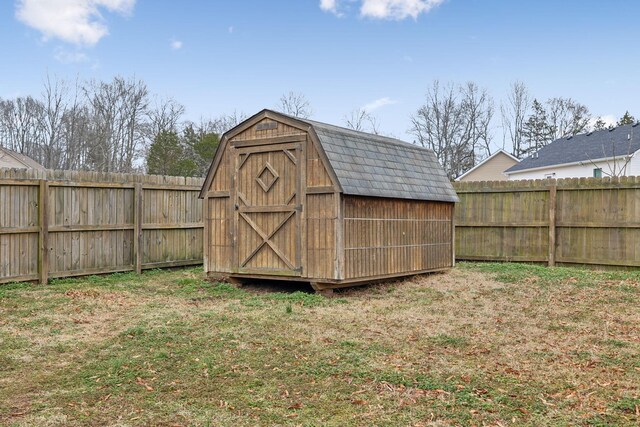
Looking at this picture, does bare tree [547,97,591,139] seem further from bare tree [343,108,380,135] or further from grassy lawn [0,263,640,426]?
grassy lawn [0,263,640,426]

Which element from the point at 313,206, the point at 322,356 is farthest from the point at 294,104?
the point at 322,356

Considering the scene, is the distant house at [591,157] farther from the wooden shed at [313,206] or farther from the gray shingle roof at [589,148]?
the wooden shed at [313,206]

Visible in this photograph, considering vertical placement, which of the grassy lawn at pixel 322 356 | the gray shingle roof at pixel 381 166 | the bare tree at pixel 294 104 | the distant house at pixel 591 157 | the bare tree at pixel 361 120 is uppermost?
the bare tree at pixel 294 104

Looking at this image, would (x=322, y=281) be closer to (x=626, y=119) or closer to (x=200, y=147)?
(x=200, y=147)

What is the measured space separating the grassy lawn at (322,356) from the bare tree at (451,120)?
30.3 m

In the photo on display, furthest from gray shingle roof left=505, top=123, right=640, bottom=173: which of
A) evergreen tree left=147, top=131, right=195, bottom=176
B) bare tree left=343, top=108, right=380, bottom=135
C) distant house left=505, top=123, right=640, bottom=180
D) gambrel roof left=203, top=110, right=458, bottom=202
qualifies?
evergreen tree left=147, top=131, right=195, bottom=176

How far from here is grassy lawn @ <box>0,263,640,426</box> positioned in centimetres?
419

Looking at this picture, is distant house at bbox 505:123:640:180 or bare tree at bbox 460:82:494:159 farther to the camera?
bare tree at bbox 460:82:494:159

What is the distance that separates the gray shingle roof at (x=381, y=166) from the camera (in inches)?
368

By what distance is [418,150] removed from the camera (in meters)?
12.0

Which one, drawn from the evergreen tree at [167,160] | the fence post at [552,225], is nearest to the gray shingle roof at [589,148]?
the fence post at [552,225]

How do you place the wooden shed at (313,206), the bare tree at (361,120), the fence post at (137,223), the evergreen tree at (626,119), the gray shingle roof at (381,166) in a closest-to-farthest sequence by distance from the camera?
the wooden shed at (313,206)
the gray shingle roof at (381,166)
the fence post at (137,223)
the bare tree at (361,120)
the evergreen tree at (626,119)

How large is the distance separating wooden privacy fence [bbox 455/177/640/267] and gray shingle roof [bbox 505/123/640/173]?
13.1 metres

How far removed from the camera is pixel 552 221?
1269 cm
